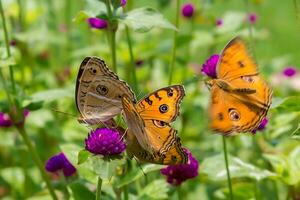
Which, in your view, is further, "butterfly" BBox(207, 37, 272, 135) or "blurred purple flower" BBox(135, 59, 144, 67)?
"blurred purple flower" BBox(135, 59, 144, 67)

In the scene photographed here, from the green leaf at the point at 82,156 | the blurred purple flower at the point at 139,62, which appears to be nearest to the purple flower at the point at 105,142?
the green leaf at the point at 82,156

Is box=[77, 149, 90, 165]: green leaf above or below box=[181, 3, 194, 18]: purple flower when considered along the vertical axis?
below

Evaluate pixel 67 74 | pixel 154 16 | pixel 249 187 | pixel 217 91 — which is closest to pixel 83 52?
pixel 67 74

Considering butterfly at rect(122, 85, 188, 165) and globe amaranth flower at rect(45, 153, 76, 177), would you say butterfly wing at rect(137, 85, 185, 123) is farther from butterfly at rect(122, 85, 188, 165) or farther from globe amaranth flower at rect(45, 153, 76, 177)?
globe amaranth flower at rect(45, 153, 76, 177)

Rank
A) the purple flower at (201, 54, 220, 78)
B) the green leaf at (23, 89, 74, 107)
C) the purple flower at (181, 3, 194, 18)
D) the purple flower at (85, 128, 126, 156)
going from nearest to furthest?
the purple flower at (85, 128, 126, 156) < the purple flower at (201, 54, 220, 78) < the green leaf at (23, 89, 74, 107) < the purple flower at (181, 3, 194, 18)

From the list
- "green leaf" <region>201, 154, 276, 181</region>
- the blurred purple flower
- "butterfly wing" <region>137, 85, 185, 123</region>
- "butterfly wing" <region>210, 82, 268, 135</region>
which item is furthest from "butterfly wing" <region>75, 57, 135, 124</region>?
the blurred purple flower

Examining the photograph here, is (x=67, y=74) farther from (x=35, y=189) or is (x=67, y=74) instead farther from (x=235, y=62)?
(x=235, y=62)
